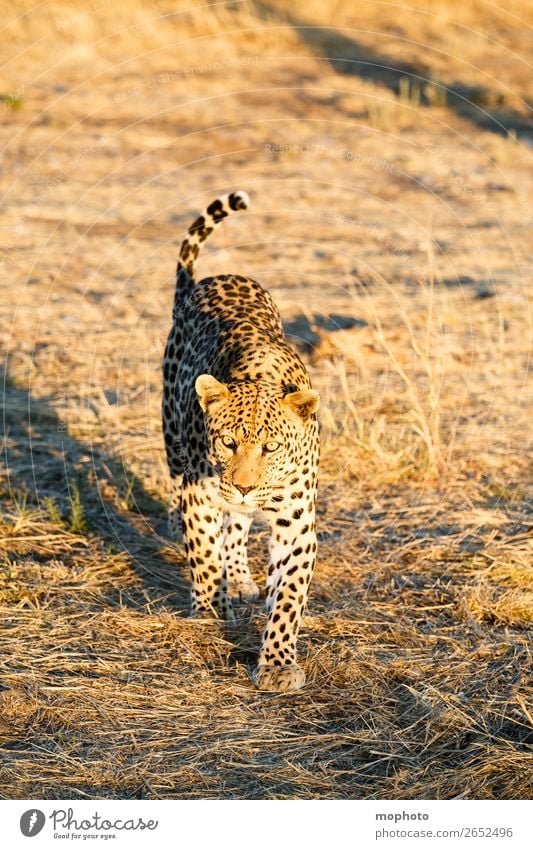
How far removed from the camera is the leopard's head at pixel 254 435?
6.30 metres

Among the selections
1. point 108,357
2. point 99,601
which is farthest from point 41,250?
point 99,601

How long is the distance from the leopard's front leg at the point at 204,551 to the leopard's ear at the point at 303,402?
3.05 feet

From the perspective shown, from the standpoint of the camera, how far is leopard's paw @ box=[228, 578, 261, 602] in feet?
26.0

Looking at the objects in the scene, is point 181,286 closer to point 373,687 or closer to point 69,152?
point 373,687

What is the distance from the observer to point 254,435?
6293mm

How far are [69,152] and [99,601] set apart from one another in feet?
37.4

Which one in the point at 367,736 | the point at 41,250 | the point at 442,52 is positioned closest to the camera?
the point at 367,736

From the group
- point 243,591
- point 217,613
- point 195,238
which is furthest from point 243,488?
point 195,238

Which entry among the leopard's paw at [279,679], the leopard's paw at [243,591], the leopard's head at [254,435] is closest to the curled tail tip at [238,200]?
the leopard's head at [254,435]

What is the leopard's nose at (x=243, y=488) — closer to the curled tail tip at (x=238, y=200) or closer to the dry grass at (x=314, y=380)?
the dry grass at (x=314, y=380)

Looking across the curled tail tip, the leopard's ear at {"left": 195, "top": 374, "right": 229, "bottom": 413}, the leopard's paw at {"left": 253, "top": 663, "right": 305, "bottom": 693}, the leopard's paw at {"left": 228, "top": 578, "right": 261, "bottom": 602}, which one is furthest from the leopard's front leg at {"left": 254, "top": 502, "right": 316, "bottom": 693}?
the curled tail tip

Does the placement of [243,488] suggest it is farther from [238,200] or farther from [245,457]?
[238,200]

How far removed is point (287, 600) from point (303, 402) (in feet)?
3.79

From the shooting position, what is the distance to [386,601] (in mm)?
7844
